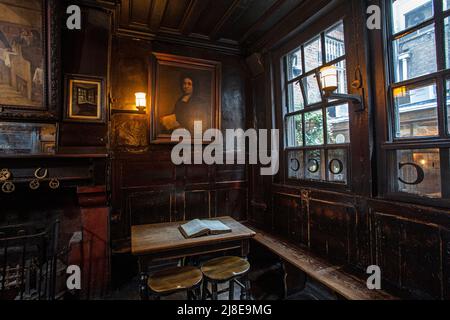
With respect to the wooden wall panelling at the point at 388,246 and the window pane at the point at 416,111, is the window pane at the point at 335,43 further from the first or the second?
the wooden wall panelling at the point at 388,246

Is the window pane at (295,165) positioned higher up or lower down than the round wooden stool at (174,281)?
higher up

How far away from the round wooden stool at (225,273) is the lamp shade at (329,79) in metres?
1.56

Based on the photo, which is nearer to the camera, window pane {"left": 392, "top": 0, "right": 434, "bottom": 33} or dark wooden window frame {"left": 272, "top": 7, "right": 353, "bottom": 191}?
window pane {"left": 392, "top": 0, "right": 434, "bottom": 33}

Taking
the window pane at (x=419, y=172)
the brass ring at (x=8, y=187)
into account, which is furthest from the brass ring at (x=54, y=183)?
the window pane at (x=419, y=172)

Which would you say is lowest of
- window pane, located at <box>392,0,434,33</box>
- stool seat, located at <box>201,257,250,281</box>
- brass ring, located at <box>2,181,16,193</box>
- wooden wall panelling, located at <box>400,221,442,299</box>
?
stool seat, located at <box>201,257,250,281</box>

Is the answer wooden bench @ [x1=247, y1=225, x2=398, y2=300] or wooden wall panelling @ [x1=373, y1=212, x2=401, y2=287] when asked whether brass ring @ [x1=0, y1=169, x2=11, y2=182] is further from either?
wooden wall panelling @ [x1=373, y1=212, x2=401, y2=287]

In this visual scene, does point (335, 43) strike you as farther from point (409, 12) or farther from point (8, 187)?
point (8, 187)

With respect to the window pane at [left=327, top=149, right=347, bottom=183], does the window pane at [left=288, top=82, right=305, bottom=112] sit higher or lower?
higher

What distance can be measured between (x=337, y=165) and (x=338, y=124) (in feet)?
1.26

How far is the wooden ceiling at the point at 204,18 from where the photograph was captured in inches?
96.3

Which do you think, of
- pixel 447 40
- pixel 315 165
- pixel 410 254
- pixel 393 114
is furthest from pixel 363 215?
pixel 447 40

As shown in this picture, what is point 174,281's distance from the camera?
165cm

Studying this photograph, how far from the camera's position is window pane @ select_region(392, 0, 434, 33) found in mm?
1565

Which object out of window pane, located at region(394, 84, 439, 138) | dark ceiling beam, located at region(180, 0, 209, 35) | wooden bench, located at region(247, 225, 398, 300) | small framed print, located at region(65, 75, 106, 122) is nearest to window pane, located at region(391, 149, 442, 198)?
window pane, located at region(394, 84, 439, 138)
